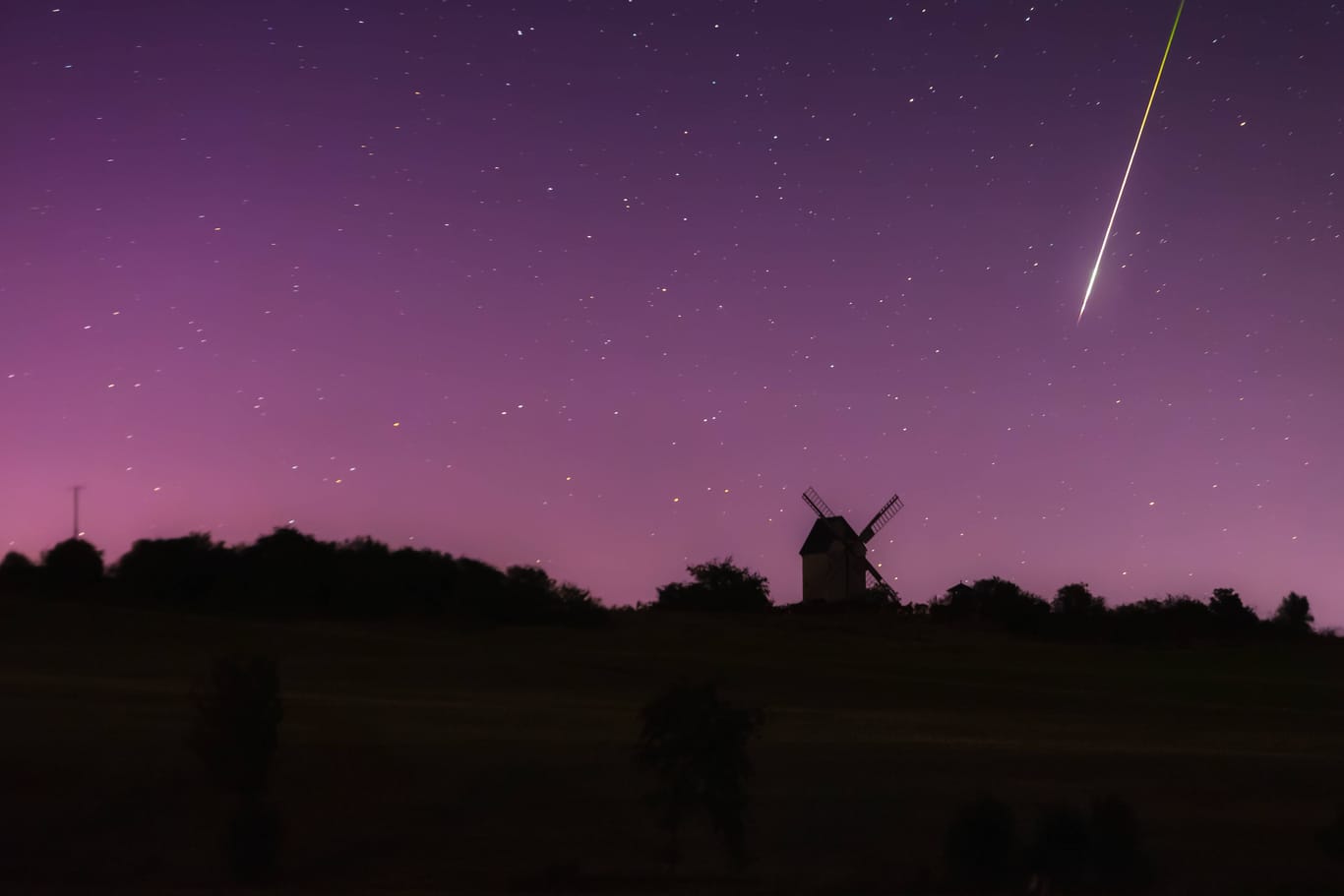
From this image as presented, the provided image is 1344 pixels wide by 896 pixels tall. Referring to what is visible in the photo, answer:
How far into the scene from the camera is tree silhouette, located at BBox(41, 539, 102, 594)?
69562 millimetres

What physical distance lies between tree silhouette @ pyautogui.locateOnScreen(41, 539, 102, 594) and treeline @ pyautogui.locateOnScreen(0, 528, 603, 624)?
0.05 meters

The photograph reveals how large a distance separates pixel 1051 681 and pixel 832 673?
29.4 ft

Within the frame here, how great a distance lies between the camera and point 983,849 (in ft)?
64.2

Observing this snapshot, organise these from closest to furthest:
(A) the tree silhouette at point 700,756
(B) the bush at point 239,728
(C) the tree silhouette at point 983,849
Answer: (C) the tree silhouette at point 983,849 → (A) the tree silhouette at point 700,756 → (B) the bush at point 239,728

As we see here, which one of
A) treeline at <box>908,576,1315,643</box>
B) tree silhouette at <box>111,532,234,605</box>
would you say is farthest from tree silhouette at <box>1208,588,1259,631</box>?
tree silhouette at <box>111,532,234,605</box>

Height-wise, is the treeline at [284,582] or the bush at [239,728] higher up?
the treeline at [284,582]

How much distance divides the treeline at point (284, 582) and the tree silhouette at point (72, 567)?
0.16 feet

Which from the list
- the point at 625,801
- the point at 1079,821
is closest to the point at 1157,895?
the point at 1079,821

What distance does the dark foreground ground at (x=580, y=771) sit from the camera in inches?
808

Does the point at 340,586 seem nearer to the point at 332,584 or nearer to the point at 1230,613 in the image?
the point at 332,584

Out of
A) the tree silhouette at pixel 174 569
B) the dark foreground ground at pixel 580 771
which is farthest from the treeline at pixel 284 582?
the dark foreground ground at pixel 580 771

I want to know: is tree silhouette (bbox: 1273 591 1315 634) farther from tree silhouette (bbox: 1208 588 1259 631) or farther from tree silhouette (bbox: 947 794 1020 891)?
tree silhouette (bbox: 947 794 1020 891)

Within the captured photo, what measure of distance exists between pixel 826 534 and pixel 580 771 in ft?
217

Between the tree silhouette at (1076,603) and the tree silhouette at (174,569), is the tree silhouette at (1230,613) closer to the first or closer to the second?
the tree silhouette at (1076,603)
